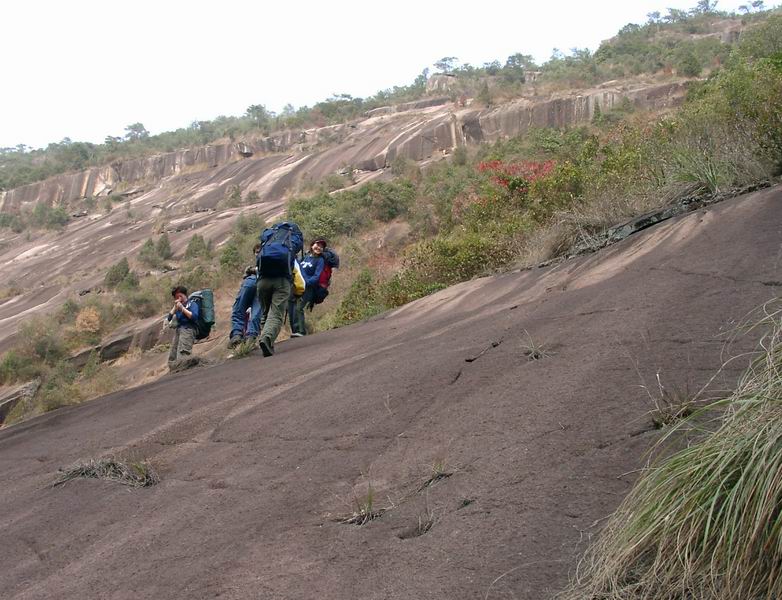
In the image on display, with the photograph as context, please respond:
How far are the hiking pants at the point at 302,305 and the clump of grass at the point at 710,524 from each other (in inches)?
312

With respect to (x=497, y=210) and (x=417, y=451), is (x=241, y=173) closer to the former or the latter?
(x=497, y=210)

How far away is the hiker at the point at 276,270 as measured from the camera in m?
8.68

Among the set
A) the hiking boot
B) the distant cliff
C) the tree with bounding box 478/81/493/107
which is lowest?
the hiking boot

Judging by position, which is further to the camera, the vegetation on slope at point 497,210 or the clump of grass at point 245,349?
the vegetation on slope at point 497,210

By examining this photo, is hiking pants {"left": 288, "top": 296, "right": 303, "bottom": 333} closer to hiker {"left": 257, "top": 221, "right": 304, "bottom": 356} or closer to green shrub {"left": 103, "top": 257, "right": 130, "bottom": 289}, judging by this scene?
hiker {"left": 257, "top": 221, "right": 304, "bottom": 356}

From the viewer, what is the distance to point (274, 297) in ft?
29.1

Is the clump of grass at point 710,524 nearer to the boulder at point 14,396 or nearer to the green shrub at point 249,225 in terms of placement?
the boulder at point 14,396

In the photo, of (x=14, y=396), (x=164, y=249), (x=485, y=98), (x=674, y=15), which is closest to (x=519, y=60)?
(x=674, y=15)

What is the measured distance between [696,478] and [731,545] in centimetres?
25

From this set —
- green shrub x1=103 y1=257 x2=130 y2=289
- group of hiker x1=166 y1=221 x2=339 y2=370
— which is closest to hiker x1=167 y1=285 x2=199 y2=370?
group of hiker x1=166 y1=221 x2=339 y2=370

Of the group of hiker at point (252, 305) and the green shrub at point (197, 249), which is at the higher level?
the group of hiker at point (252, 305)

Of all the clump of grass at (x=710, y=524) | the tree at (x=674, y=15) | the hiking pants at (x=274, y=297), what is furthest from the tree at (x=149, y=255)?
the tree at (x=674, y=15)

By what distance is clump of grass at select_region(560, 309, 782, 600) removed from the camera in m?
2.20

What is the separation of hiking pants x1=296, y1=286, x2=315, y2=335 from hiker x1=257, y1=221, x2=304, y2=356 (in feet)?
4.66
